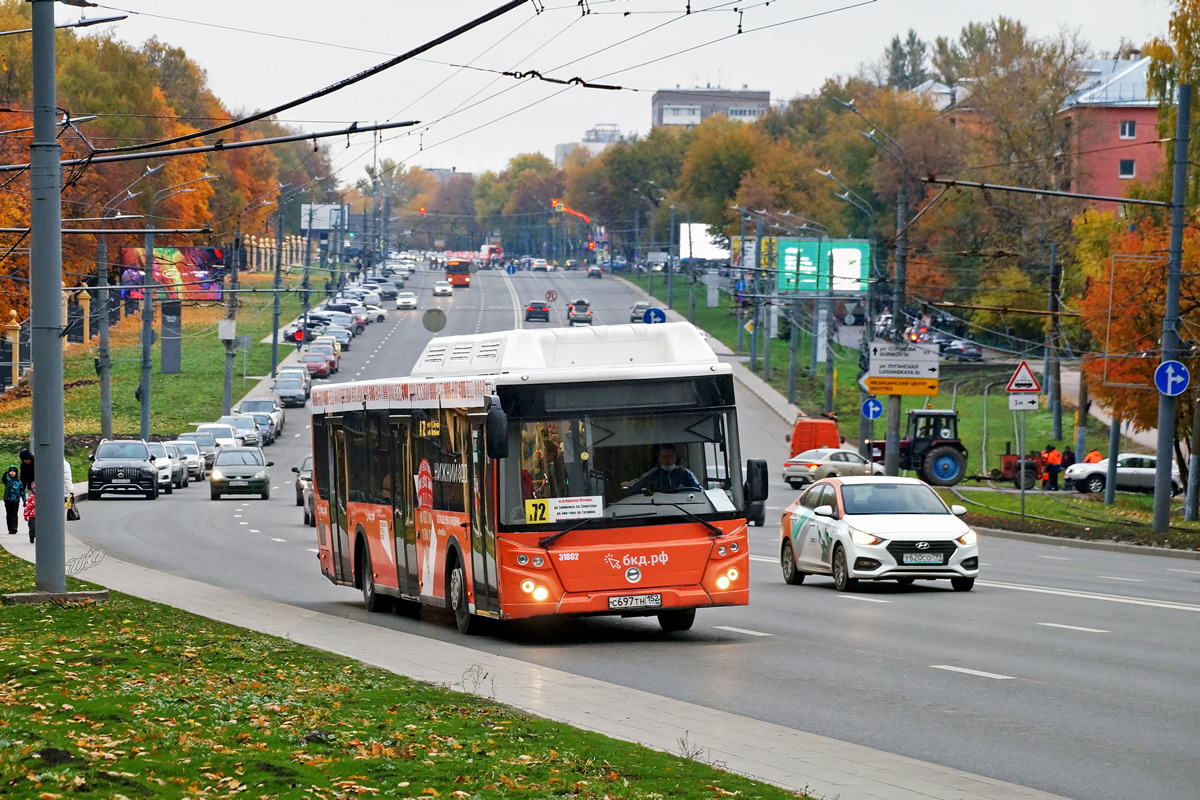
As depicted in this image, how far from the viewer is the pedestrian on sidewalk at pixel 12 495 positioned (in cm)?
3309

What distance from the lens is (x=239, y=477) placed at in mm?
48625

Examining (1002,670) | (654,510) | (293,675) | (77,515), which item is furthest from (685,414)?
(77,515)

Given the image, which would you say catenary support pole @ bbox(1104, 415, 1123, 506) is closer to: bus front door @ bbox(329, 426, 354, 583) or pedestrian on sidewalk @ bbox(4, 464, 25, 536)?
pedestrian on sidewalk @ bbox(4, 464, 25, 536)

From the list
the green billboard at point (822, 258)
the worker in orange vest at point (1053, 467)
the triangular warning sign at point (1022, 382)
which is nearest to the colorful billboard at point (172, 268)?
the green billboard at point (822, 258)

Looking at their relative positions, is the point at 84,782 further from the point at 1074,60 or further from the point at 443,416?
the point at 1074,60

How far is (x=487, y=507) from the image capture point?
1611 cm

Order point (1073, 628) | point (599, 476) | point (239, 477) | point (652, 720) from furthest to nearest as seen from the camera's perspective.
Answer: point (239, 477), point (1073, 628), point (599, 476), point (652, 720)

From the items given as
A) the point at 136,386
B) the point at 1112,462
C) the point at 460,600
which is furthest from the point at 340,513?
the point at 136,386

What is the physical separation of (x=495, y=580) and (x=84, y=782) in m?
8.74

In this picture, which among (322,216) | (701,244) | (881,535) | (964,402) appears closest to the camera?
(881,535)

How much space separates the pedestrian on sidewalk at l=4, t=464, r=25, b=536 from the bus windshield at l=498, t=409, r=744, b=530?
65.4 feet

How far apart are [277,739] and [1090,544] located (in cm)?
2609

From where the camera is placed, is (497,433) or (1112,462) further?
(1112,462)

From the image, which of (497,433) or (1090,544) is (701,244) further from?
(497,433)
